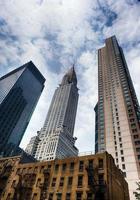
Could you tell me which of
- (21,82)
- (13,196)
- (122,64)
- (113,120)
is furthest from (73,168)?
(21,82)

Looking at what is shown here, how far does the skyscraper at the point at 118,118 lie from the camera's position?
83.4m

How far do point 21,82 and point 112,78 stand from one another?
92.1m

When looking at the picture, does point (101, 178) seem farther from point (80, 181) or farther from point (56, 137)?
point (56, 137)

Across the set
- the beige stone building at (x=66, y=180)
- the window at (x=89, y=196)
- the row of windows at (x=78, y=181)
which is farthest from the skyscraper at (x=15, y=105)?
the window at (x=89, y=196)

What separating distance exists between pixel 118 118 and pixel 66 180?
65.7 m

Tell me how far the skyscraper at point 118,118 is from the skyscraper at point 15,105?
259 feet

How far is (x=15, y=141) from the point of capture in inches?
6624

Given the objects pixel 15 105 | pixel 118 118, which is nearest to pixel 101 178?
pixel 118 118

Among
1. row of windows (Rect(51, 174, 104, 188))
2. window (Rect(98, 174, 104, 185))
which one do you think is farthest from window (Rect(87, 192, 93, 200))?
window (Rect(98, 174, 104, 185))

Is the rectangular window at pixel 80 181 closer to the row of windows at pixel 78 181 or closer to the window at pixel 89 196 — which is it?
the row of windows at pixel 78 181

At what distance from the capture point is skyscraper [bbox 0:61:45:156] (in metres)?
158

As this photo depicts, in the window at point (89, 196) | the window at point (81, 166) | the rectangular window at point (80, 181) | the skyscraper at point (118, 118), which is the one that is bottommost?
the window at point (89, 196)

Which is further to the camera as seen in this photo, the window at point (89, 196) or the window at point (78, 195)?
the window at point (78, 195)

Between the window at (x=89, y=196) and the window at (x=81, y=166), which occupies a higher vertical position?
the window at (x=81, y=166)
